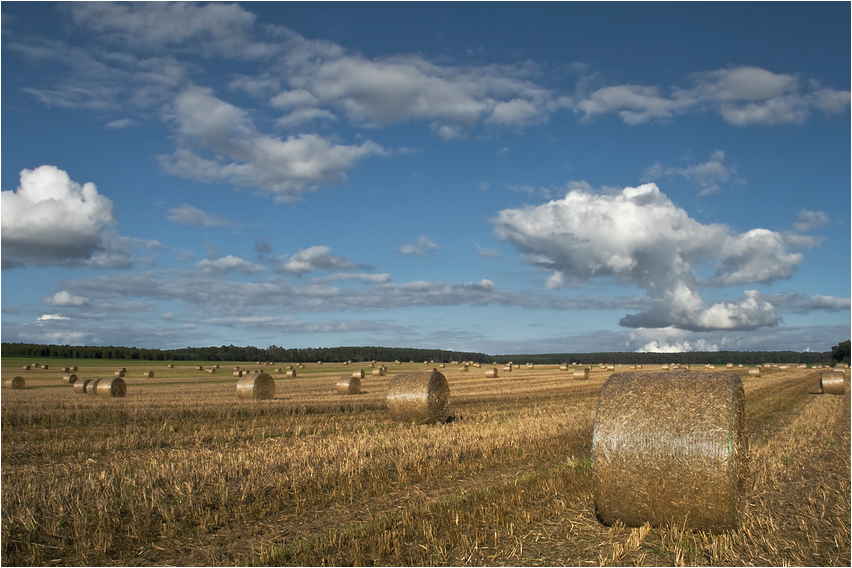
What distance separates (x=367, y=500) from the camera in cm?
783

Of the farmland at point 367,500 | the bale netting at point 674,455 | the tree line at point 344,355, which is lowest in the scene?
the tree line at point 344,355

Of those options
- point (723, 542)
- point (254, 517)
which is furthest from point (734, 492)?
point (254, 517)

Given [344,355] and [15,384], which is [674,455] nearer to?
[15,384]

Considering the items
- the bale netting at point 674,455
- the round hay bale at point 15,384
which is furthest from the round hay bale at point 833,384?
the round hay bale at point 15,384

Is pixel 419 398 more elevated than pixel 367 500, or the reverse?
pixel 419 398

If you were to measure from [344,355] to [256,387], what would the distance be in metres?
103

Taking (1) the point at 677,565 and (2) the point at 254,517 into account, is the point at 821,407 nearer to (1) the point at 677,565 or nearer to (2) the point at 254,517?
(1) the point at 677,565

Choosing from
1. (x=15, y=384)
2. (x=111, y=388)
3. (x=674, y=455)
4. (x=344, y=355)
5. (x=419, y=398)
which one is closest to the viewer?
(x=674, y=455)

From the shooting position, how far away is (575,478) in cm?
875

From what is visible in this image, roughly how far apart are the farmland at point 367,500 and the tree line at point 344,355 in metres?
89.7

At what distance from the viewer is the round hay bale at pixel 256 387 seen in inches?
930

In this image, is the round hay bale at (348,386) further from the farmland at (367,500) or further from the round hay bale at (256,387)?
the farmland at (367,500)

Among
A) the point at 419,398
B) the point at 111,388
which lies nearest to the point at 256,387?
the point at 111,388

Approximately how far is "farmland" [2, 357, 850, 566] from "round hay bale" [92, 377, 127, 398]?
12908 mm
